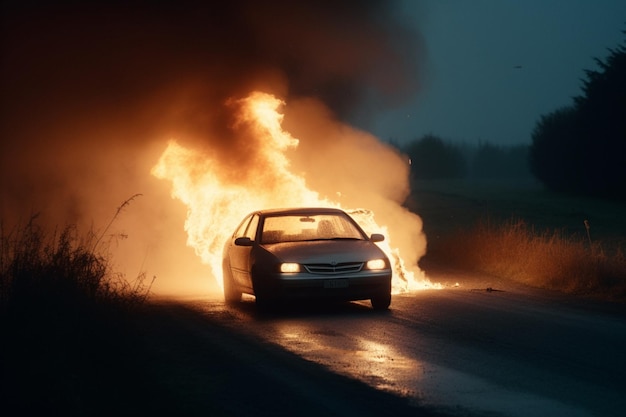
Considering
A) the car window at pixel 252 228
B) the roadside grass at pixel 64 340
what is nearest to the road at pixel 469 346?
the car window at pixel 252 228

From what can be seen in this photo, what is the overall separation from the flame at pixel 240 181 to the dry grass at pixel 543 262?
206 cm

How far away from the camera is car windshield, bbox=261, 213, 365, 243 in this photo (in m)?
15.4

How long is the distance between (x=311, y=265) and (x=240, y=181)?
22.9ft

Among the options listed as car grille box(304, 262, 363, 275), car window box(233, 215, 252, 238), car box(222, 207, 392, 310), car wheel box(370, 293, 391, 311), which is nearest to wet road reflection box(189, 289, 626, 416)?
car wheel box(370, 293, 391, 311)

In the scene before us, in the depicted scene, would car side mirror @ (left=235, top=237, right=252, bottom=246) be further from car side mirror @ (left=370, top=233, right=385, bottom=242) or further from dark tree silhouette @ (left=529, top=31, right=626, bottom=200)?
dark tree silhouette @ (left=529, top=31, right=626, bottom=200)

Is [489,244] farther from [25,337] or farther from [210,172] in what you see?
[25,337]

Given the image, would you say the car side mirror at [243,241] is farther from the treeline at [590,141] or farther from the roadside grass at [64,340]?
the treeline at [590,141]

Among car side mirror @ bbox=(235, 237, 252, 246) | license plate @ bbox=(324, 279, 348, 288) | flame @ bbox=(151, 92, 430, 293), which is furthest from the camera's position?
flame @ bbox=(151, 92, 430, 293)

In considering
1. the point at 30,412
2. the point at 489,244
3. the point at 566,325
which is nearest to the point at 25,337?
the point at 30,412

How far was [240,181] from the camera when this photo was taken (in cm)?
2072

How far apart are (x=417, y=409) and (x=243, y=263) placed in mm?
7868

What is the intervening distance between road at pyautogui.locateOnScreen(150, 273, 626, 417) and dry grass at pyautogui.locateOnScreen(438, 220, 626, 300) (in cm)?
98

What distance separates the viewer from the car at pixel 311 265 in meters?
13.9

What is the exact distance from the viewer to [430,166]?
12062 cm
